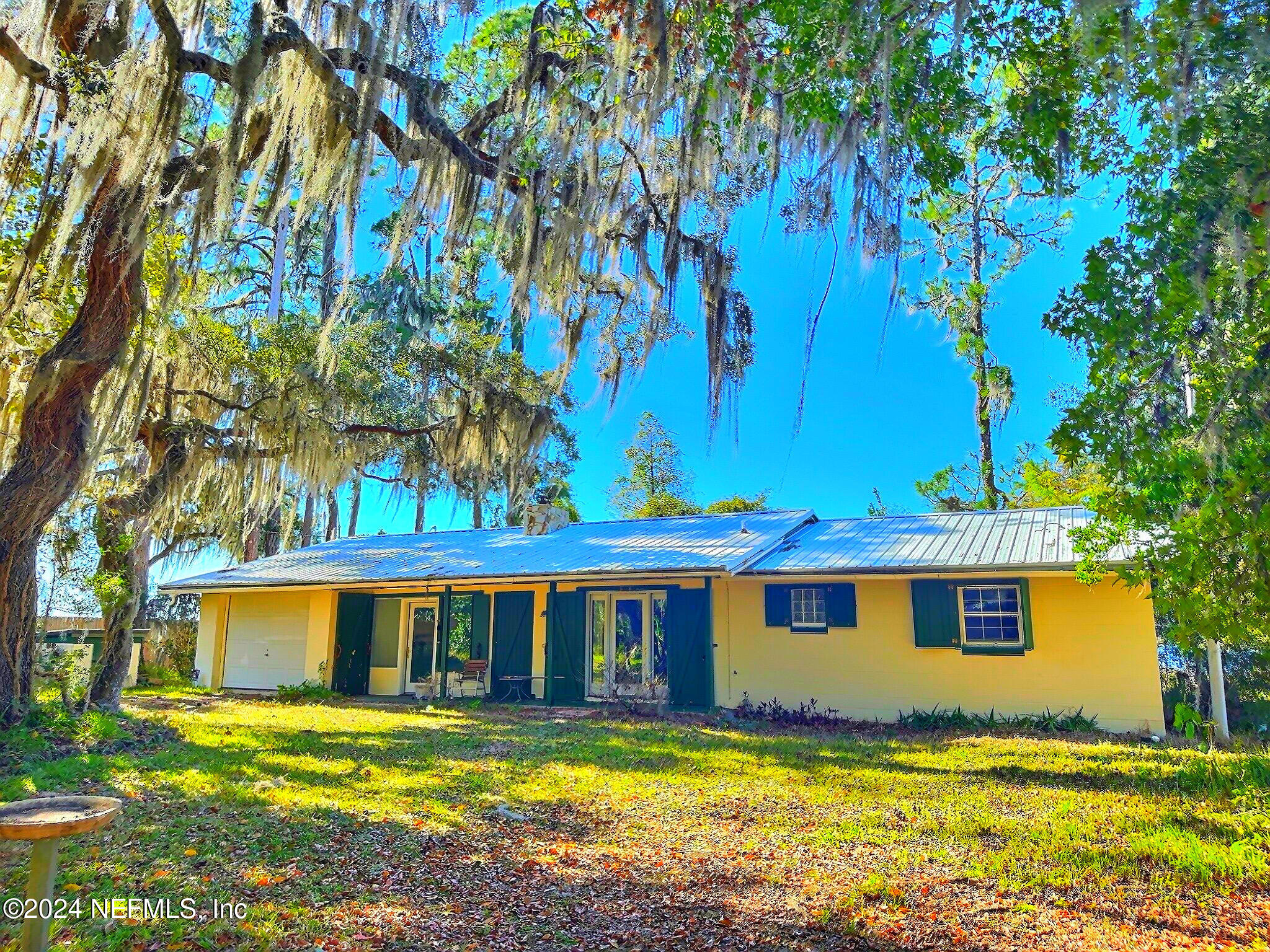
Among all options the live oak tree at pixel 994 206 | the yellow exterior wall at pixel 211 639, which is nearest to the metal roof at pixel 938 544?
the live oak tree at pixel 994 206

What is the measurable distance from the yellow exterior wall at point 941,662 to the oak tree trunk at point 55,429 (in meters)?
8.39

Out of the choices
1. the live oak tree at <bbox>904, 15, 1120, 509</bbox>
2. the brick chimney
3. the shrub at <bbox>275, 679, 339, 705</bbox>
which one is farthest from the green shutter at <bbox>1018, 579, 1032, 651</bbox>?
the shrub at <bbox>275, 679, 339, 705</bbox>

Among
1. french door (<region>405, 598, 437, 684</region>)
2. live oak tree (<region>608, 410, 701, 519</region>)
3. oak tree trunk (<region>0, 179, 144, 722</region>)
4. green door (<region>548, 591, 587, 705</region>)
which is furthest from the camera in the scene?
live oak tree (<region>608, 410, 701, 519</region>)

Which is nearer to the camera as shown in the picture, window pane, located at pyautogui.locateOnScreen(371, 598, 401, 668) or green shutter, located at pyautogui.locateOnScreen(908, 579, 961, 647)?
green shutter, located at pyautogui.locateOnScreen(908, 579, 961, 647)

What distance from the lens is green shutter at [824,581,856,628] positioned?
11.2 meters

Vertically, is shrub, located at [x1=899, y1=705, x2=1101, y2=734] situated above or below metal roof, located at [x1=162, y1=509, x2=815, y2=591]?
below

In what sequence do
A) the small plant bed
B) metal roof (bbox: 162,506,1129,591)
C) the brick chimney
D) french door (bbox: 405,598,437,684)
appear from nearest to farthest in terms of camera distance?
the small plant bed < metal roof (bbox: 162,506,1129,591) < french door (bbox: 405,598,437,684) < the brick chimney

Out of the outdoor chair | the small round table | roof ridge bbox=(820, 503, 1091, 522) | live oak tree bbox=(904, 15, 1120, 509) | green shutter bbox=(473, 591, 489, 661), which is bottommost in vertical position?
the outdoor chair

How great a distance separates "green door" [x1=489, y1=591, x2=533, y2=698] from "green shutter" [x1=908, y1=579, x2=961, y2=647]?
6323 millimetres

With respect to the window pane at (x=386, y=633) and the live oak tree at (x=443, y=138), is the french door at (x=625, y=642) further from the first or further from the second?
the live oak tree at (x=443, y=138)

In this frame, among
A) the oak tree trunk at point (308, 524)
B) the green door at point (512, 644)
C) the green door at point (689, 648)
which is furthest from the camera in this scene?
the oak tree trunk at point (308, 524)

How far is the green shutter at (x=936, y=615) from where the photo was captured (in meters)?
10.5

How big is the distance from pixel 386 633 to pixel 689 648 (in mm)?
6330

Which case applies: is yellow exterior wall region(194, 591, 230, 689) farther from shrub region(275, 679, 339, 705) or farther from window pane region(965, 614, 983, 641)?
window pane region(965, 614, 983, 641)
